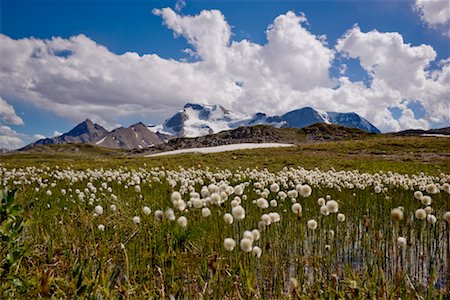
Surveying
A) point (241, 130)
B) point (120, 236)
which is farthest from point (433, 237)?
point (241, 130)

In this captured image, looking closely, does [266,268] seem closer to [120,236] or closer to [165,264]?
[165,264]

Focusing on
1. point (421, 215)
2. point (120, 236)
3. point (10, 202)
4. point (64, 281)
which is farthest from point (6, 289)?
point (421, 215)

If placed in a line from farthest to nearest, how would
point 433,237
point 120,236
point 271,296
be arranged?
1. point 433,237
2. point 120,236
3. point 271,296

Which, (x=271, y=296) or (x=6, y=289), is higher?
(x=6, y=289)

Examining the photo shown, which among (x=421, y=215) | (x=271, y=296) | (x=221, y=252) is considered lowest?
(x=271, y=296)

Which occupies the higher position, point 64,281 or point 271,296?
point 64,281

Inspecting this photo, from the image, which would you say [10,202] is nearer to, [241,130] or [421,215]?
[421,215]

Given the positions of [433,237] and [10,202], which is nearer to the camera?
[10,202]

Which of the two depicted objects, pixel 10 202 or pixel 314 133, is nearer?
pixel 10 202

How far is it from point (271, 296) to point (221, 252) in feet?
3.73

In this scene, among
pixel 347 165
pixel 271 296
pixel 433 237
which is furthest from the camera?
pixel 347 165

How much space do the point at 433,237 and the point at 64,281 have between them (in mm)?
6720

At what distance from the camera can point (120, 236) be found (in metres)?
6.54

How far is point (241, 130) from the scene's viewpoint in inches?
4104
